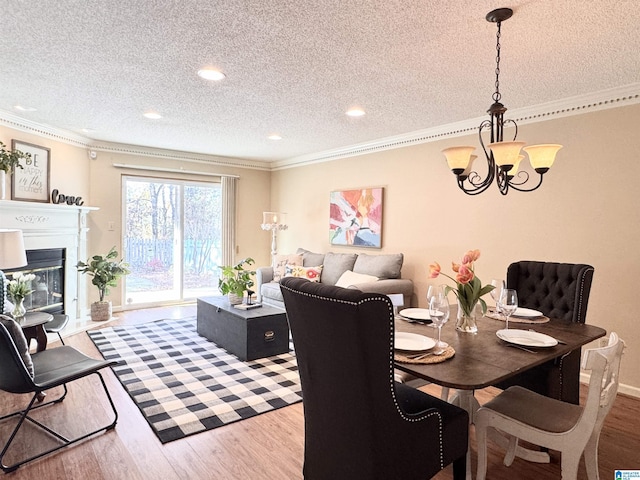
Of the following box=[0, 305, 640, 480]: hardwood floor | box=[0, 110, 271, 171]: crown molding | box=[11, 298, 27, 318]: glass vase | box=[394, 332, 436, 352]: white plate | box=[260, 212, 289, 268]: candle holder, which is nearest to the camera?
box=[394, 332, 436, 352]: white plate

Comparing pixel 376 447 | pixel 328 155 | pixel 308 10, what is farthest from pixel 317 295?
pixel 328 155

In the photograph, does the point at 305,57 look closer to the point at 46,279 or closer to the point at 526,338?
the point at 526,338

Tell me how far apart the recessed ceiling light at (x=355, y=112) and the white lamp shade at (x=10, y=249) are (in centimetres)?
284

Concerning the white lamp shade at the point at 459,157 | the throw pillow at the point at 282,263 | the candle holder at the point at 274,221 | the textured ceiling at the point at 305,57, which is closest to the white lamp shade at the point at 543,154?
the white lamp shade at the point at 459,157

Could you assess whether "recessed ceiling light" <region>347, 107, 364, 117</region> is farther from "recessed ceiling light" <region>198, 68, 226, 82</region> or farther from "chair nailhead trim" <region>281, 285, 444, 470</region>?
"chair nailhead trim" <region>281, 285, 444, 470</region>

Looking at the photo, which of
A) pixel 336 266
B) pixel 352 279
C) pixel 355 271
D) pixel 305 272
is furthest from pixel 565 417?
pixel 305 272

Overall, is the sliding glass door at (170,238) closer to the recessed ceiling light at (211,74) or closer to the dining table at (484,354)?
the recessed ceiling light at (211,74)

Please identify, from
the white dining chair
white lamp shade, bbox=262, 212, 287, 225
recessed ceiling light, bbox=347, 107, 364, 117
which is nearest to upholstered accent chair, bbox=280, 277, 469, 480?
the white dining chair

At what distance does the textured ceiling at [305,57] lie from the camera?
1981mm

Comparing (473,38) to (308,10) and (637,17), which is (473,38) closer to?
(637,17)

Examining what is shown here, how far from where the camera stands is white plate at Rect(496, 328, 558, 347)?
1.81m

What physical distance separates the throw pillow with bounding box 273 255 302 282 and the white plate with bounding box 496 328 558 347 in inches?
152

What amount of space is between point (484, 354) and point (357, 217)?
12.4 feet

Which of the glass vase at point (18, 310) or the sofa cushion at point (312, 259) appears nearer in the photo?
the glass vase at point (18, 310)
